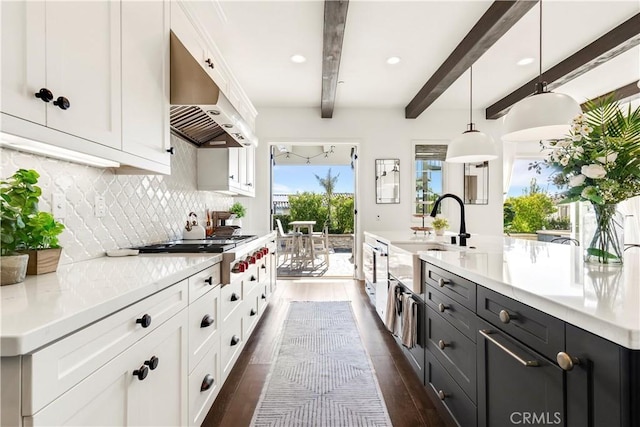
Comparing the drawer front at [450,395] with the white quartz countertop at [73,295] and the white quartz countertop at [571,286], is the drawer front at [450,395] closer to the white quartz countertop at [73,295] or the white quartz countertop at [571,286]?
the white quartz countertop at [571,286]

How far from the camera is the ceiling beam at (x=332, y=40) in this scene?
254 centimetres

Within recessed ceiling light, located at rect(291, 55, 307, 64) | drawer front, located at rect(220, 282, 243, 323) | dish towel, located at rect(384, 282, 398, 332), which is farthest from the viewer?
recessed ceiling light, located at rect(291, 55, 307, 64)

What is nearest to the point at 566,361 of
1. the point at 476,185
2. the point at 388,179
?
the point at 388,179

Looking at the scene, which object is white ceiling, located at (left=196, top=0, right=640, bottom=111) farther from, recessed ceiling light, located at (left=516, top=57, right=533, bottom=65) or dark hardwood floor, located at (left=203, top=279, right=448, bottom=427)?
dark hardwood floor, located at (left=203, top=279, right=448, bottom=427)

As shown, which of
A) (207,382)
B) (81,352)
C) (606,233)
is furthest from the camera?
(207,382)

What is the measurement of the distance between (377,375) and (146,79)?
7.35ft

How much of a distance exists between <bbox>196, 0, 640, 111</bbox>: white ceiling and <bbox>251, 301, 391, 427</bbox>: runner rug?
2.81 meters

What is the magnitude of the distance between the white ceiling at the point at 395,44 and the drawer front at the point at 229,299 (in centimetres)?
225

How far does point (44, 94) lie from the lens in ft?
3.08

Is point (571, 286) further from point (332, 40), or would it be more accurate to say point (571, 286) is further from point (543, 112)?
point (332, 40)

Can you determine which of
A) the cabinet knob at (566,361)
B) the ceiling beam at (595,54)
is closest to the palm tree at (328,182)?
the ceiling beam at (595,54)

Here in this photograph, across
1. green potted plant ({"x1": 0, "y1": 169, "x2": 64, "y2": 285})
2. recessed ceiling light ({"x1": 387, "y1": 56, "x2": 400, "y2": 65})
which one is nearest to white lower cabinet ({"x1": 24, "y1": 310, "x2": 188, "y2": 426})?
green potted plant ({"x1": 0, "y1": 169, "x2": 64, "y2": 285})

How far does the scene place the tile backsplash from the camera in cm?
139

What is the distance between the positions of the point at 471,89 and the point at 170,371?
473 cm
